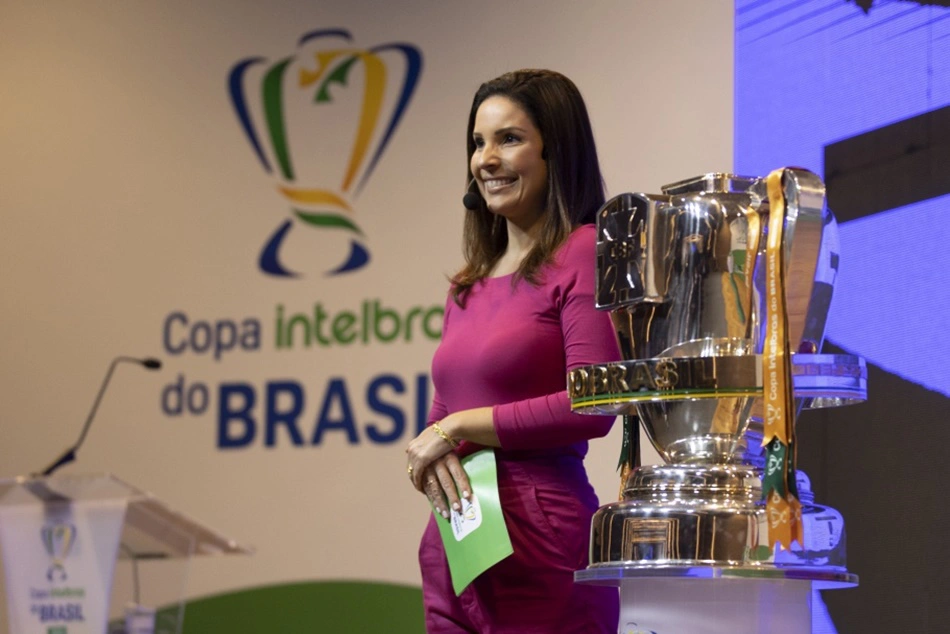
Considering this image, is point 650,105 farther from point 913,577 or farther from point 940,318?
point 913,577

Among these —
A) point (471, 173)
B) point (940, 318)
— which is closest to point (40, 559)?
point (471, 173)

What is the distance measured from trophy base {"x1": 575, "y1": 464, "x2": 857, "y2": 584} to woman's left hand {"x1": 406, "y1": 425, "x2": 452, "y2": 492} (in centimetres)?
51

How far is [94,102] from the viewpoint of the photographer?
15.0 ft

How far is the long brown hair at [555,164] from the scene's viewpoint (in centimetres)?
181

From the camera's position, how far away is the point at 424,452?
1702 mm

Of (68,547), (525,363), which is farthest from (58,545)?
(525,363)

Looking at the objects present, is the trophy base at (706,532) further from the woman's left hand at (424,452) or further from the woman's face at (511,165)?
the woman's face at (511,165)

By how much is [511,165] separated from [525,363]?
299 mm

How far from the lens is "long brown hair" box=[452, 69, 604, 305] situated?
181 centimetres

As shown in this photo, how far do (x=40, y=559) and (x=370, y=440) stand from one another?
147 cm

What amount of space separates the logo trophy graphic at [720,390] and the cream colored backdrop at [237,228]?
231 centimetres

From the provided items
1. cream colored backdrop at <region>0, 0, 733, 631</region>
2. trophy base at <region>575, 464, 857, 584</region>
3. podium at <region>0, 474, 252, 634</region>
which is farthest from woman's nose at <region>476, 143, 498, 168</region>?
cream colored backdrop at <region>0, 0, 733, 631</region>

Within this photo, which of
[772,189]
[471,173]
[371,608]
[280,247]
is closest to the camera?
[772,189]

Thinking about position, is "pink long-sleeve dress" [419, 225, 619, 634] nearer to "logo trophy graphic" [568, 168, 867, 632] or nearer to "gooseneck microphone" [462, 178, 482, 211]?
"gooseneck microphone" [462, 178, 482, 211]
